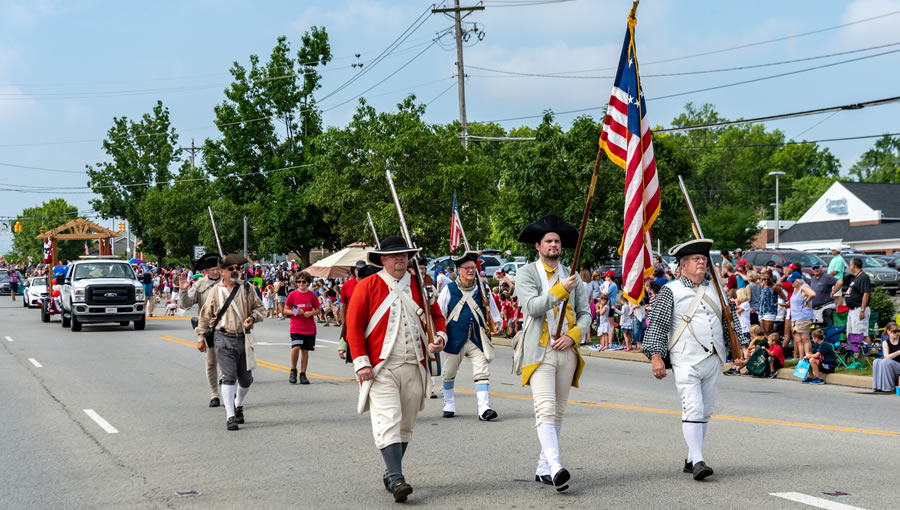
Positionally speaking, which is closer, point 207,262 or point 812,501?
point 812,501

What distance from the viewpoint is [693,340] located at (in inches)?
281

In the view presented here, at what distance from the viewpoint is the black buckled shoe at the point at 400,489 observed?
651cm

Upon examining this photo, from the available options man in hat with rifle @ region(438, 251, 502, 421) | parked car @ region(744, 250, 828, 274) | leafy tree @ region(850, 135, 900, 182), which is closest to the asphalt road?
man in hat with rifle @ region(438, 251, 502, 421)

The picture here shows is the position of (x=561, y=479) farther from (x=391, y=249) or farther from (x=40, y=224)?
(x=40, y=224)

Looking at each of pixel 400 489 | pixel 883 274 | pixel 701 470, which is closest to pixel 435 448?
→ pixel 400 489

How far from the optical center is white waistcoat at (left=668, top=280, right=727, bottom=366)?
7125 millimetres

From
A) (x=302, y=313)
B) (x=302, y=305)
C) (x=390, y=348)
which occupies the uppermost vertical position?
(x=390, y=348)

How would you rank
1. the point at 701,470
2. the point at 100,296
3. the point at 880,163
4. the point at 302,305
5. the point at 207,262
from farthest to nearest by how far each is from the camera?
the point at 880,163 < the point at 100,296 < the point at 302,305 < the point at 207,262 < the point at 701,470

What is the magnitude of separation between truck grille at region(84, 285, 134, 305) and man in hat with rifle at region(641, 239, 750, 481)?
76.5 feet

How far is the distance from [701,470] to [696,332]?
1008 mm

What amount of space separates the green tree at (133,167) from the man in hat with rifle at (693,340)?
7330 cm

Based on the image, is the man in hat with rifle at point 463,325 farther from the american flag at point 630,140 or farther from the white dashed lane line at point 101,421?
the white dashed lane line at point 101,421

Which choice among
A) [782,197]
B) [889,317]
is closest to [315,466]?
[889,317]

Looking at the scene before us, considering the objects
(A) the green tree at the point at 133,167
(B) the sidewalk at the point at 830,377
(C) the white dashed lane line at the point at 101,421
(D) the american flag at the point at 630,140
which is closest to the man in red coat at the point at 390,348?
(D) the american flag at the point at 630,140
